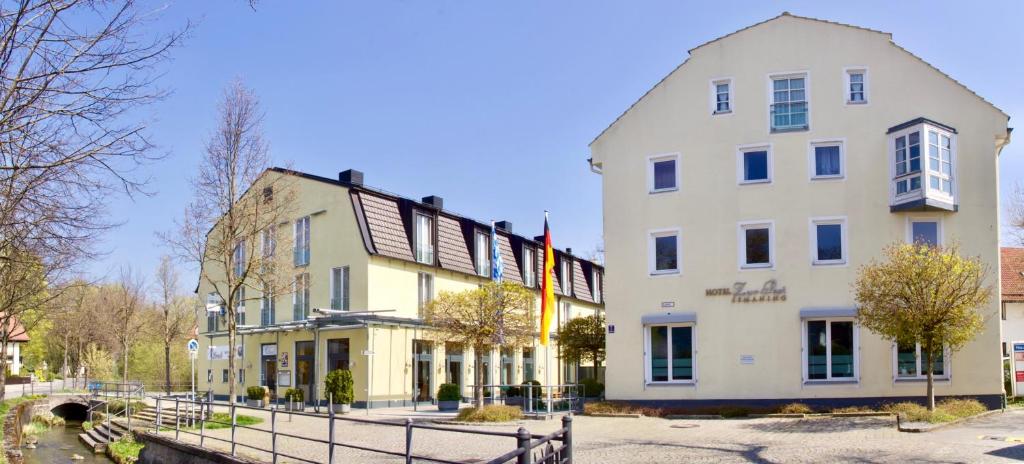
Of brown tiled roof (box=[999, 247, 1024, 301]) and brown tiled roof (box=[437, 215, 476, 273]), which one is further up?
brown tiled roof (box=[437, 215, 476, 273])

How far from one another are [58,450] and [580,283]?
3008cm

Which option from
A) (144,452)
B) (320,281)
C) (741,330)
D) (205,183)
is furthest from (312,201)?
(741,330)

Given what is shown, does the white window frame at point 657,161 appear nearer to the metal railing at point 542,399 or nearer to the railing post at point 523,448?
the metal railing at point 542,399

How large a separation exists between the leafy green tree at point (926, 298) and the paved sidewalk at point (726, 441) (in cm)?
196

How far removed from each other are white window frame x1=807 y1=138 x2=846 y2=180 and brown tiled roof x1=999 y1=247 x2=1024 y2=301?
20.1 ft

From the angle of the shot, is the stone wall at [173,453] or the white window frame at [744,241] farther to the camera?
the white window frame at [744,241]

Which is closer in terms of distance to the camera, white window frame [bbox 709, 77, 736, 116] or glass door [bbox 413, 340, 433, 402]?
white window frame [bbox 709, 77, 736, 116]

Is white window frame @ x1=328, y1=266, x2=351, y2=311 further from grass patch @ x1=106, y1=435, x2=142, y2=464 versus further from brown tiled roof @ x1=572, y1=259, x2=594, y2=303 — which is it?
brown tiled roof @ x1=572, y1=259, x2=594, y2=303

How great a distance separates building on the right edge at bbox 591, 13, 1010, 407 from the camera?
74.6ft

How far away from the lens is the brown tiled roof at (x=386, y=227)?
33656 millimetres

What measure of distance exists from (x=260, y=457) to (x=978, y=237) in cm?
1827

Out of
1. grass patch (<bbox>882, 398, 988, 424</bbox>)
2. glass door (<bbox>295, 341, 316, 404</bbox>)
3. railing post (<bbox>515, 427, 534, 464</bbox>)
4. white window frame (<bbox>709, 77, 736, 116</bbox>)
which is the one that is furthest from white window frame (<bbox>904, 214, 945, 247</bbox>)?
glass door (<bbox>295, 341, 316, 404</bbox>)

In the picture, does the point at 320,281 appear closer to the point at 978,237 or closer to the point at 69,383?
the point at 978,237

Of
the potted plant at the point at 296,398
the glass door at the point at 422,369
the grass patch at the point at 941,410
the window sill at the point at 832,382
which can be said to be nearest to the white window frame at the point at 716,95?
the window sill at the point at 832,382
